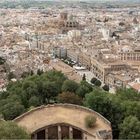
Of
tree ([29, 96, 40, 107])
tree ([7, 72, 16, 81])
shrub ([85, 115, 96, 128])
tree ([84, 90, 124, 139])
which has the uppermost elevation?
shrub ([85, 115, 96, 128])

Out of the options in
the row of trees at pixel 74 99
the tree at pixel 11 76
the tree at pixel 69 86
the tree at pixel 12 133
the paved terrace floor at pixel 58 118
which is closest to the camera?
the tree at pixel 12 133

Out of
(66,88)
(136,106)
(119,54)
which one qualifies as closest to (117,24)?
(119,54)

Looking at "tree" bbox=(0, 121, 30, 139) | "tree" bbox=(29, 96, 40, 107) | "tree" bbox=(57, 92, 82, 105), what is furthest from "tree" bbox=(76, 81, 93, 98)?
"tree" bbox=(0, 121, 30, 139)

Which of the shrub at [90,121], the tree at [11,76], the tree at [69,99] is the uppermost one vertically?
the shrub at [90,121]

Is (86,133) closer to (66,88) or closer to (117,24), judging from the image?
(66,88)

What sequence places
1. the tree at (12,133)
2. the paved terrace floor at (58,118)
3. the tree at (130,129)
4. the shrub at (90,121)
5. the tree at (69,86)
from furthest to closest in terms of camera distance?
the tree at (69,86), the paved terrace floor at (58,118), the shrub at (90,121), the tree at (130,129), the tree at (12,133)

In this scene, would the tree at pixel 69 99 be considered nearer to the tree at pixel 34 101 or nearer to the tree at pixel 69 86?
the tree at pixel 34 101

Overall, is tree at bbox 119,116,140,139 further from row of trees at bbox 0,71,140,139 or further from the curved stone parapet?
the curved stone parapet

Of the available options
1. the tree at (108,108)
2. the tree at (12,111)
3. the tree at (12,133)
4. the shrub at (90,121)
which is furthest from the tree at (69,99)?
the tree at (12,133)

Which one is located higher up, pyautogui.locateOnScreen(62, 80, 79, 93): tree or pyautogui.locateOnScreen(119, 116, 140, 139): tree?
pyautogui.locateOnScreen(119, 116, 140, 139): tree
